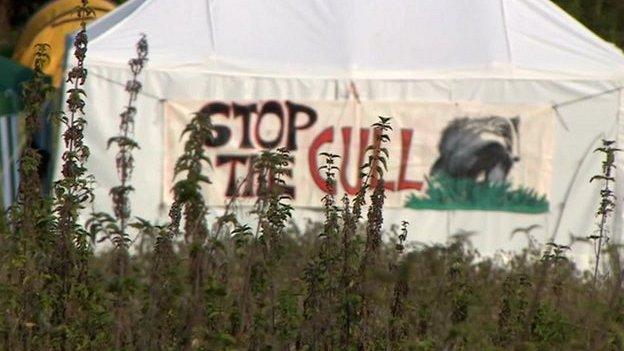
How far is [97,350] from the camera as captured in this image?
17.9 ft

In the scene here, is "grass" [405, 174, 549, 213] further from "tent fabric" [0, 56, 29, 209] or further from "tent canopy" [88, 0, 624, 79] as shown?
"tent fabric" [0, 56, 29, 209]

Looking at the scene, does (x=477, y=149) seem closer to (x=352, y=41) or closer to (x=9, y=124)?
(x=352, y=41)

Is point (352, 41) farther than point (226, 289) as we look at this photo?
Yes

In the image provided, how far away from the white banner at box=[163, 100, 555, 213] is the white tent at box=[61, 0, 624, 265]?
8 centimetres

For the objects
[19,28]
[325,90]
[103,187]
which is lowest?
[103,187]

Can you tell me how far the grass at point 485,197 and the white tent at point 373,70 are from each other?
2.8 inches

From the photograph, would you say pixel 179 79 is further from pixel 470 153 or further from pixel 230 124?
pixel 470 153

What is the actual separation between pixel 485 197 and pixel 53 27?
5344 mm

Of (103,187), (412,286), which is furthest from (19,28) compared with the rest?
(412,286)

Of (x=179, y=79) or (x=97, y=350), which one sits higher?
(x=179, y=79)

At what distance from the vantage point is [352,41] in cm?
1240

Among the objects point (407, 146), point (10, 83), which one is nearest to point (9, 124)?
point (10, 83)

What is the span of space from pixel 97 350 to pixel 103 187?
22.9 feet

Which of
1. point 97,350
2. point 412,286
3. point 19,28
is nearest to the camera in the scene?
point 97,350
